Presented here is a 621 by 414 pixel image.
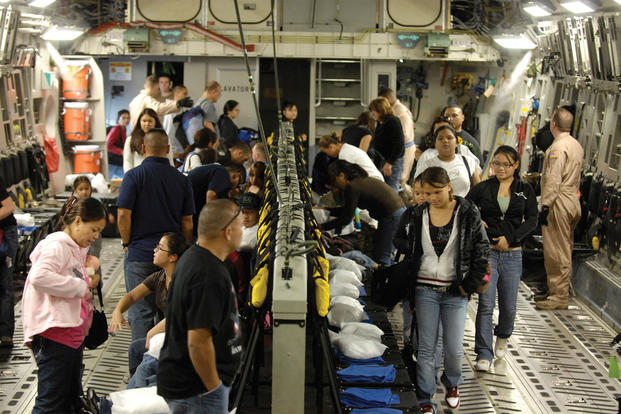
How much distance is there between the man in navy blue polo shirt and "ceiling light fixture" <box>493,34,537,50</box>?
6872 millimetres

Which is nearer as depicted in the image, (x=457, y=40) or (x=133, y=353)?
(x=133, y=353)

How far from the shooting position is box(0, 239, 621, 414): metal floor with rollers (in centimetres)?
606

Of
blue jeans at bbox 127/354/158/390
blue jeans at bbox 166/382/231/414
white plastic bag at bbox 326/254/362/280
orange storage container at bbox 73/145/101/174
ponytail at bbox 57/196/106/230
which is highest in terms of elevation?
ponytail at bbox 57/196/106/230

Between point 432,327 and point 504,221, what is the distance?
49.9 inches

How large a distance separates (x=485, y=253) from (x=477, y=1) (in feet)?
28.4

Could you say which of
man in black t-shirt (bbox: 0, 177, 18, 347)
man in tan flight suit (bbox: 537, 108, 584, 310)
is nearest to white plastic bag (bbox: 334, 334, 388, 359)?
man in black t-shirt (bbox: 0, 177, 18, 347)

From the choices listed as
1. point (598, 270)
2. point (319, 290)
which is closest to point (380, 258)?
point (598, 270)

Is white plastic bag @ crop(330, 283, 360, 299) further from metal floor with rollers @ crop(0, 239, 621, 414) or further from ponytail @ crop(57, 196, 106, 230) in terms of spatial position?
ponytail @ crop(57, 196, 106, 230)

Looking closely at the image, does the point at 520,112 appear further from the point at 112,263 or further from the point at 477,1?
the point at 112,263

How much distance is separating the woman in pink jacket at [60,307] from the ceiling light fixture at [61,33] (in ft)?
23.2

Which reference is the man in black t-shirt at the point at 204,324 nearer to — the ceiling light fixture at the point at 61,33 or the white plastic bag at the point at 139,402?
the white plastic bag at the point at 139,402

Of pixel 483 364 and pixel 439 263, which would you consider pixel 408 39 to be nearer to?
pixel 483 364

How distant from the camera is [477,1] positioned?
13.0 meters

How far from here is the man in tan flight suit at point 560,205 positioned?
26.6 feet
